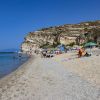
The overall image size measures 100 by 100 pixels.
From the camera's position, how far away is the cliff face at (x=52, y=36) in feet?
367

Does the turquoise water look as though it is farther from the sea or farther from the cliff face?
the cliff face

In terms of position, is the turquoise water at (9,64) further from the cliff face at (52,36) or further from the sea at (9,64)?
the cliff face at (52,36)

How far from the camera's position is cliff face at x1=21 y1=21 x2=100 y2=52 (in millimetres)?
111975

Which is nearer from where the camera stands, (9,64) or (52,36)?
(9,64)

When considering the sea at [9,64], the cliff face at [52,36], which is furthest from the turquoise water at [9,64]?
the cliff face at [52,36]

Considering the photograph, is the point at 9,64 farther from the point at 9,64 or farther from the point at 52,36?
the point at 52,36

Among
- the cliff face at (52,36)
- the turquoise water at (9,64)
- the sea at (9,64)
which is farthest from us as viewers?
the cliff face at (52,36)

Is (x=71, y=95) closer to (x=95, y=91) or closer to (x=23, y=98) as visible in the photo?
(x=95, y=91)

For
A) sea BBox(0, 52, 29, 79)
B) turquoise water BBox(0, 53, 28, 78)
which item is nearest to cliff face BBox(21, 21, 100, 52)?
sea BBox(0, 52, 29, 79)

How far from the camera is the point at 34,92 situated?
10.5 meters

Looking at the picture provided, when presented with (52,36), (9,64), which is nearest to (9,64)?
(9,64)

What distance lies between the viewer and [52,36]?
401ft

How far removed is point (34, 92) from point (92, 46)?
53965mm

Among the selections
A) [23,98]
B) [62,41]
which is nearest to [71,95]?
[23,98]
